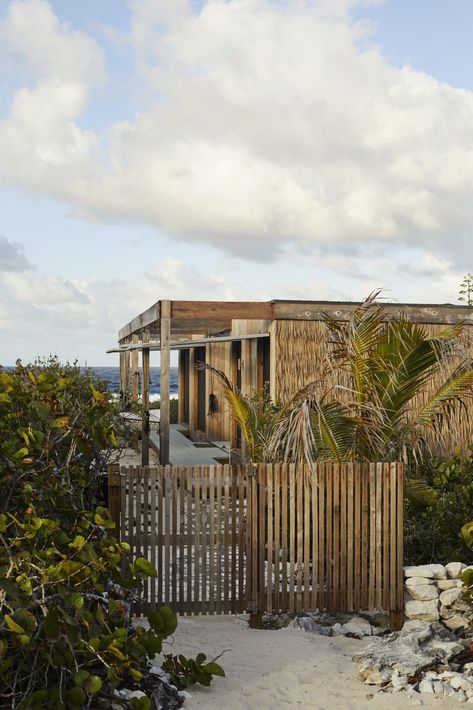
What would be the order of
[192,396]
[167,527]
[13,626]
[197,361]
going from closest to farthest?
[13,626], [167,527], [197,361], [192,396]

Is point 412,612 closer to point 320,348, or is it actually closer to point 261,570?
point 261,570

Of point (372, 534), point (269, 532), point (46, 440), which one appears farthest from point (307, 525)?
point (46, 440)

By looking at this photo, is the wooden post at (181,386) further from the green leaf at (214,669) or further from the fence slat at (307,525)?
the green leaf at (214,669)

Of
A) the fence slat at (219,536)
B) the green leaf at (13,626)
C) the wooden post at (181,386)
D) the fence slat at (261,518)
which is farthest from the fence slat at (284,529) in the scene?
the wooden post at (181,386)

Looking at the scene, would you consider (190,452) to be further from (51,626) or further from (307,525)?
(51,626)

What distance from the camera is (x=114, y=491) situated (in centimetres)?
593

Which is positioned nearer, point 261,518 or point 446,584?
point 261,518

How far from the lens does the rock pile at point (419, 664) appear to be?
16.9 ft

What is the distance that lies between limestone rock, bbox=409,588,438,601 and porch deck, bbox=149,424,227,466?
6.69 meters

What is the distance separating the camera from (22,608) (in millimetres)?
4137

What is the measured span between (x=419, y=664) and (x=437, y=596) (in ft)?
4.23

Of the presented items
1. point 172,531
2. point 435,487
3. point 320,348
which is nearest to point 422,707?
point 172,531

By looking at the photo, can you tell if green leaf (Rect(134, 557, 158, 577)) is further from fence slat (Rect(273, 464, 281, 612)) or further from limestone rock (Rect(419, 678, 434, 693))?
limestone rock (Rect(419, 678, 434, 693))

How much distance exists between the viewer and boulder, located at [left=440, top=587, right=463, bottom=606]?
21.5 feet
